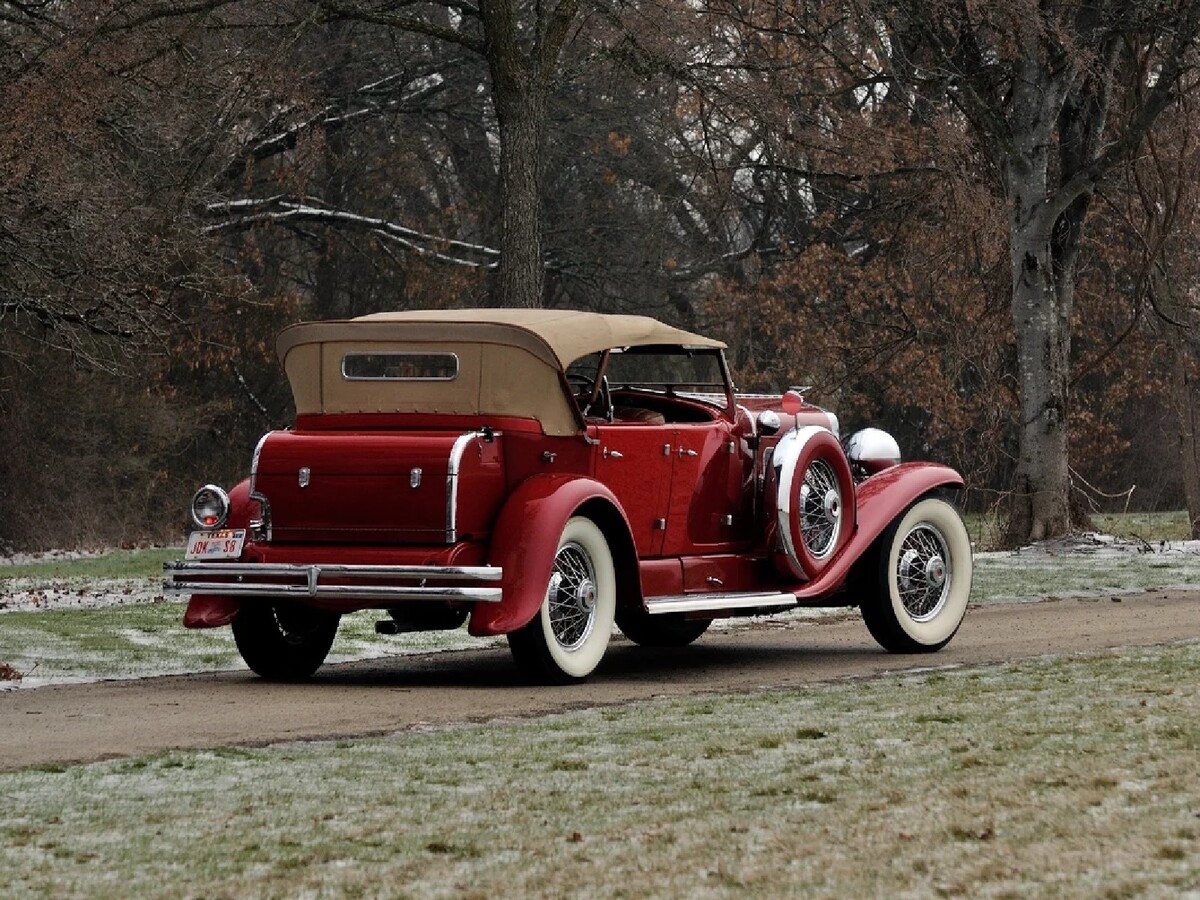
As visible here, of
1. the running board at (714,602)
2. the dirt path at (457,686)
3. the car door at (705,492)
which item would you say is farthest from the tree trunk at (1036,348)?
the running board at (714,602)

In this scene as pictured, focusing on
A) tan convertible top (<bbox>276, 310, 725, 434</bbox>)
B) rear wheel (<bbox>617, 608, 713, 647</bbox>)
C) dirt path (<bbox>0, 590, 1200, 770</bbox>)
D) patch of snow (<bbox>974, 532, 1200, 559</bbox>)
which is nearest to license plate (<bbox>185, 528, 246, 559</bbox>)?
dirt path (<bbox>0, 590, 1200, 770</bbox>)

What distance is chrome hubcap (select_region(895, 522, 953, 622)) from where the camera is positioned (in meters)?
11.7

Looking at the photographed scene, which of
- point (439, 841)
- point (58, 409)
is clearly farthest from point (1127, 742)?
point (58, 409)

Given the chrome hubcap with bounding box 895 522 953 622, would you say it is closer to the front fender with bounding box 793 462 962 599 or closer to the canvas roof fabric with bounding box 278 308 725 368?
the front fender with bounding box 793 462 962 599

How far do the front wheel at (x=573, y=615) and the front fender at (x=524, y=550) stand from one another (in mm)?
156

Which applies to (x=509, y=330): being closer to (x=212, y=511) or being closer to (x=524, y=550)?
(x=524, y=550)

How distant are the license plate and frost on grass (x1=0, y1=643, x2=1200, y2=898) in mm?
2314

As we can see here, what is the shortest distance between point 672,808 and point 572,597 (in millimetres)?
4221

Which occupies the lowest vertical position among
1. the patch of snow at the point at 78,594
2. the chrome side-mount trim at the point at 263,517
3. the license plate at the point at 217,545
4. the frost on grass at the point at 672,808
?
the frost on grass at the point at 672,808

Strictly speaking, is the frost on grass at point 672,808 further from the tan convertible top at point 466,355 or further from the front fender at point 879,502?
the front fender at point 879,502

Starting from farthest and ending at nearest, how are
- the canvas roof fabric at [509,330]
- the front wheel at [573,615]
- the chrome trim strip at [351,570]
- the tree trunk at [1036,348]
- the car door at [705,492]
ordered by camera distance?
the tree trunk at [1036,348] → the car door at [705,492] → the canvas roof fabric at [509,330] → the front wheel at [573,615] → the chrome trim strip at [351,570]

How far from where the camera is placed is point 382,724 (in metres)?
8.64

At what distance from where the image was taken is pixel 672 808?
6.02 m

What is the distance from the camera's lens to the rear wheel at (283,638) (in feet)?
35.2
